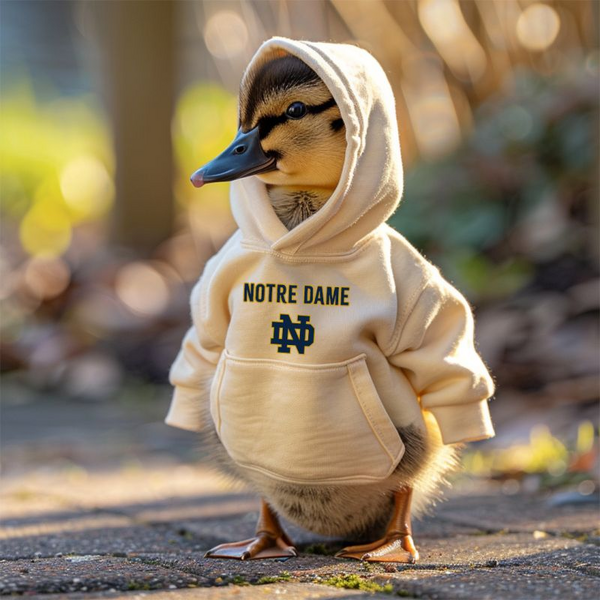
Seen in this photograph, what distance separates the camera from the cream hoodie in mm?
2223

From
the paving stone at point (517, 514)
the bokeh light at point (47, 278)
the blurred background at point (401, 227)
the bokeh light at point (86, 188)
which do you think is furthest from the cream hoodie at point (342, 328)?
the bokeh light at point (86, 188)

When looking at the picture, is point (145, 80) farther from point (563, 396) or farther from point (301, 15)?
point (563, 396)

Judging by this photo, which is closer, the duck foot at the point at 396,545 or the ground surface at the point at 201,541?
the ground surface at the point at 201,541

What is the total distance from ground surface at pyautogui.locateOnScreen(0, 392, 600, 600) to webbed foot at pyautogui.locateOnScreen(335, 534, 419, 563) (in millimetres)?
41

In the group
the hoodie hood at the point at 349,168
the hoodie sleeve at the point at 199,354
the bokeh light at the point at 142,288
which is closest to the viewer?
the hoodie hood at the point at 349,168

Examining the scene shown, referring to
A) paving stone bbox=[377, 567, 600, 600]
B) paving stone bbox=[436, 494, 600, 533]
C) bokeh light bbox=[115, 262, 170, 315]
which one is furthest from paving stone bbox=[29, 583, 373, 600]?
bokeh light bbox=[115, 262, 170, 315]

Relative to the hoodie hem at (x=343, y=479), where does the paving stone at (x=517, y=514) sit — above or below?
below

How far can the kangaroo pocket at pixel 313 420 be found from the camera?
2227 millimetres

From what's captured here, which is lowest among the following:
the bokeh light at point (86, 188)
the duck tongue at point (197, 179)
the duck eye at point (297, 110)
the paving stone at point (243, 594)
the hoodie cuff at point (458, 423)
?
the paving stone at point (243, 594)

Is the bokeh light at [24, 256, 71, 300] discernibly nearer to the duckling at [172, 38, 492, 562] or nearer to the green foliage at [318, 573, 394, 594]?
the duckling at [172, 38, 492, 562]

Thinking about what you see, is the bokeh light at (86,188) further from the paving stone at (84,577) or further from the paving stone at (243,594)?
the paving stone at (243,594)

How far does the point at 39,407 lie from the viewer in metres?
6.22

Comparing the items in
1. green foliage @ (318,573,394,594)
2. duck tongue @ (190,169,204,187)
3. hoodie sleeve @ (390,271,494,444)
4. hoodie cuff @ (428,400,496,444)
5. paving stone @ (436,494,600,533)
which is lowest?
paving stone @ (436,494,600,533)

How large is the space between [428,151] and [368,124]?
5081 mm
